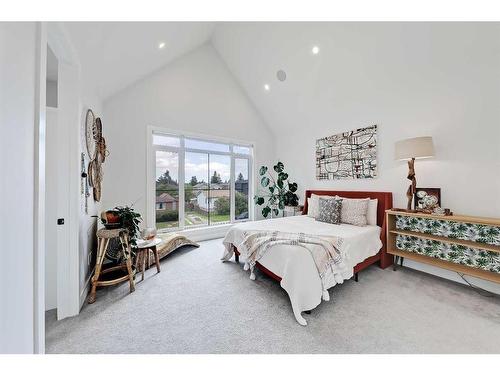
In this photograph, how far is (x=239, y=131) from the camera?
460 centimetres

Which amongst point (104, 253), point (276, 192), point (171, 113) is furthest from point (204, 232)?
point (171, 113)

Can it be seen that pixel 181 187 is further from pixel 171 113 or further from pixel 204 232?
pixel 171 113

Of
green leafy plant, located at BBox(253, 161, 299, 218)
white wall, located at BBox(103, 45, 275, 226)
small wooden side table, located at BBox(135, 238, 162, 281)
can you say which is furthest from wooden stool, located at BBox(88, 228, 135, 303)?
green leafy plant, located at BBox(253, 161, 299, 218)

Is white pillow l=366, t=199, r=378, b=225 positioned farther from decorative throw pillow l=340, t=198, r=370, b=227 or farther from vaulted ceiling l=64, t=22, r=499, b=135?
vaulted ceiling l=64, t=22, r=499, b=135

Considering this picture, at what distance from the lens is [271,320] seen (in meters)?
1.66

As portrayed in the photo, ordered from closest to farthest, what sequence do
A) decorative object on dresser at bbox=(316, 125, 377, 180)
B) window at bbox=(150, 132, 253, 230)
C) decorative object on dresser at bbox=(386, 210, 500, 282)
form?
decorative object on dresser at bbox=(386, 210, 500, 282) → decorative object on dresser at bbox=(316, 125, 377, 180) → window at bbox=(150, 132, 253, 230)

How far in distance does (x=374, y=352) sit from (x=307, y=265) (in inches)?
27.2

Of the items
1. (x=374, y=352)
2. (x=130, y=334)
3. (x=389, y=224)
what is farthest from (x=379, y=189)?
(x=130, y=334)

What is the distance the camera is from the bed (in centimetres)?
169

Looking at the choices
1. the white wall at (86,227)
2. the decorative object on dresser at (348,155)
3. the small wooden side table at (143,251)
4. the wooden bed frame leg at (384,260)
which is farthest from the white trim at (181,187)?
the wooden bed frame leg at (384,260)

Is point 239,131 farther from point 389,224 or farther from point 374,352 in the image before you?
point 374,352

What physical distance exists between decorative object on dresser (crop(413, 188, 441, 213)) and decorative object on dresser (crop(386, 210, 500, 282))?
0.49 feet

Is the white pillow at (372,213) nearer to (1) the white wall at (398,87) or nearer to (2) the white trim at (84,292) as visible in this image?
(1) the white wall at (398,87)

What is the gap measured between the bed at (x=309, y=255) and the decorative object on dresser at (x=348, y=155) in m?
0.37
